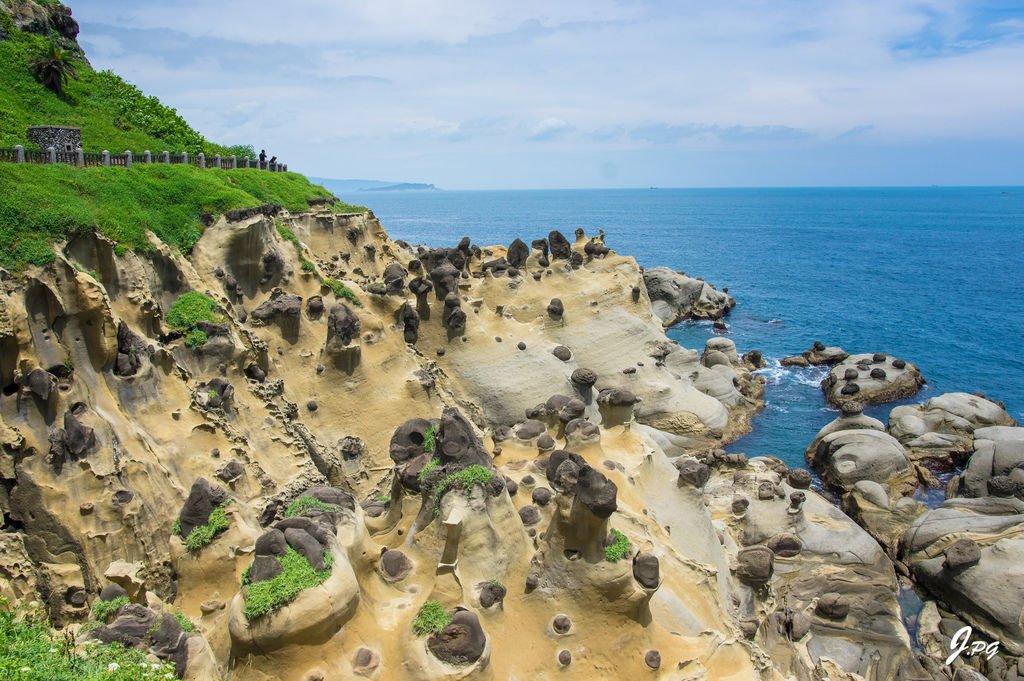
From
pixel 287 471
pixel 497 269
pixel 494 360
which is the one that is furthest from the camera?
pixel 497 269

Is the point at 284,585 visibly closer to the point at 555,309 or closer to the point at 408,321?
the point at 408,321

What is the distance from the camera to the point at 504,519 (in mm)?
20469

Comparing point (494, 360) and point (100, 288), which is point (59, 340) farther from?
point (494, 360)

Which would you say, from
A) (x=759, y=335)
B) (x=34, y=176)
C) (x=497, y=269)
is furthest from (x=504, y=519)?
(x=759, y=335)

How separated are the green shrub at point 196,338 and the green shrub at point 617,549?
19752 mm

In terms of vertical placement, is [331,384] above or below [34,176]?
below

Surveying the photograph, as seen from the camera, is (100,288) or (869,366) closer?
(100,288)

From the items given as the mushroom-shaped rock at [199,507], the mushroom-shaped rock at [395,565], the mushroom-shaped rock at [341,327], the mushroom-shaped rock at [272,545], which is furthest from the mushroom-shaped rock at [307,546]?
the mushroom-shaped rock at [341,327]

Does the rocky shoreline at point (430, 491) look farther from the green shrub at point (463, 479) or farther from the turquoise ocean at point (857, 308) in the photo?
the turquoise ocean at point (857, 308)

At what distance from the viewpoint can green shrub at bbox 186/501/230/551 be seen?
1925 centimetres

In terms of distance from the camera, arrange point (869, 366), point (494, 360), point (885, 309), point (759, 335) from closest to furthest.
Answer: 1. point (494, 360)
2. point (869, 366)
3. point (759, 335)
4. point (885, 309)

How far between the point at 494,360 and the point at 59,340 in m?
24.8

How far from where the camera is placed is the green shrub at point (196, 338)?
1196 inches

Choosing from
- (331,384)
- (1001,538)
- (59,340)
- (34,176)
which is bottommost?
(1001,538)
